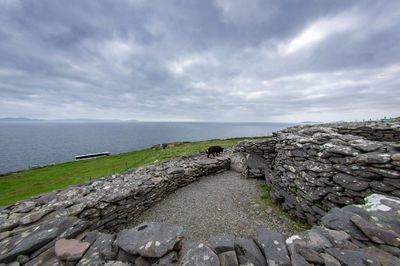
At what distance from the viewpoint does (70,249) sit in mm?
2734

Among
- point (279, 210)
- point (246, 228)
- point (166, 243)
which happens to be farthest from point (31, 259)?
point (279, 210)

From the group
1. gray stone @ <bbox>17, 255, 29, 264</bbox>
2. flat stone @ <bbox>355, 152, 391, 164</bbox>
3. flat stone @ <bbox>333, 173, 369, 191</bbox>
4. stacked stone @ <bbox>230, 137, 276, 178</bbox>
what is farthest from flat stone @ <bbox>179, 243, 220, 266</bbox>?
stacked stone @ <bbox>230, 137, 276, 178</bbox>

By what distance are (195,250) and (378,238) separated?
2.99m

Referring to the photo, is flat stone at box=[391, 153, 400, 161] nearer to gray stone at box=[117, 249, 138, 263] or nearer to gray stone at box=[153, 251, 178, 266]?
gray stone at box=[153, 251, 178, 266]

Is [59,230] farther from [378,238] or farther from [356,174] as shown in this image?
[356,174]

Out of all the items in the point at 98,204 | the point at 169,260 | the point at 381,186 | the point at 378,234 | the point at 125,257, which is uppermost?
the point at 381,186

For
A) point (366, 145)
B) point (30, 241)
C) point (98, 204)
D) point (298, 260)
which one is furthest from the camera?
point (98, 204)

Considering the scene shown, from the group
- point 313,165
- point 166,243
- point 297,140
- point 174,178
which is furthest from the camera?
point 174,178

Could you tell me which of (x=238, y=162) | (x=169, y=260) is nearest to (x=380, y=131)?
(x=238, y=162)

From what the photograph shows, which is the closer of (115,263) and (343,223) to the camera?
(115,263)

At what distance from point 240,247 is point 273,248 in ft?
1.93

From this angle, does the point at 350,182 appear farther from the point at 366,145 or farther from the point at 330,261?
the point at 330,261

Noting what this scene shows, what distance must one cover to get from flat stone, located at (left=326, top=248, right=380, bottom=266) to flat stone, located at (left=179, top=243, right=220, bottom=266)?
183cm

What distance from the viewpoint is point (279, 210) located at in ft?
20.4
